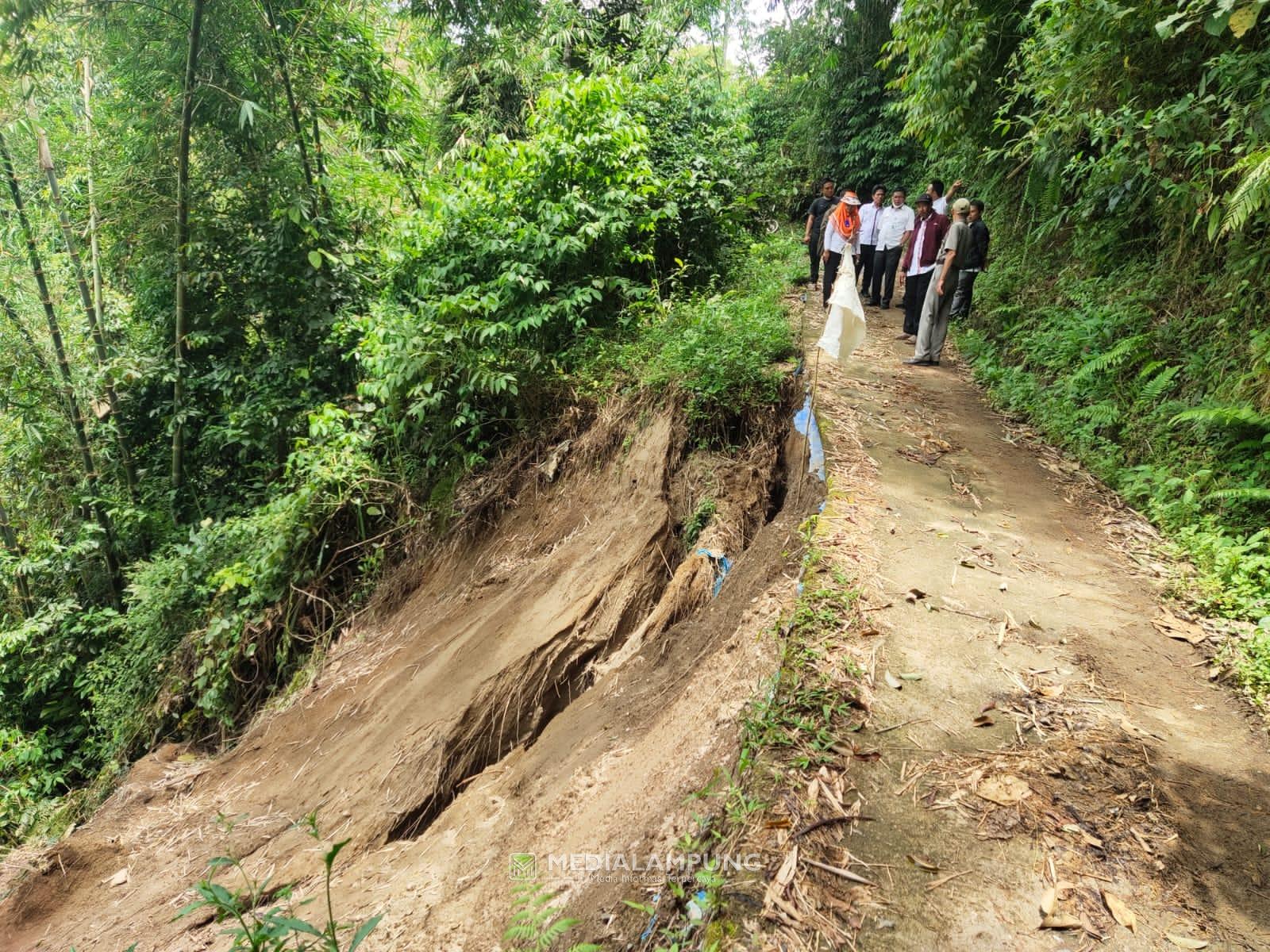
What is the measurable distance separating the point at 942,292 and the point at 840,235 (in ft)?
7.77

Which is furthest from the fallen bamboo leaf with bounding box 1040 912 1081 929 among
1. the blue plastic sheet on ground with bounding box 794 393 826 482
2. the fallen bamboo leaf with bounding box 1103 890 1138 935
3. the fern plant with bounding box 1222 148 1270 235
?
the fern plant with bounding box 1222 148 1270 235

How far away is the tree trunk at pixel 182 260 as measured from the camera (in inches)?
291

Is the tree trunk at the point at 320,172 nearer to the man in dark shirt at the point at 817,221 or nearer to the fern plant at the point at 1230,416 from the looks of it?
the man in dark shirt at the point at 817,221

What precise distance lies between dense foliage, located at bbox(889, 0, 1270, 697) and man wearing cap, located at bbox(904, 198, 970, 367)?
2.19 ft

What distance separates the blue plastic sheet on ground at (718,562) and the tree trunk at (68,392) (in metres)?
8.49

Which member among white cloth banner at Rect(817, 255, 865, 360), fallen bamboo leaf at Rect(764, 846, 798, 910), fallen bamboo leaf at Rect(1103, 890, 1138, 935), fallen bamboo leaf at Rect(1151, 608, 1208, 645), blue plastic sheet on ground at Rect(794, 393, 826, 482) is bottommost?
fallen bamboo leaf at Rect(764, 846, 798, 910)

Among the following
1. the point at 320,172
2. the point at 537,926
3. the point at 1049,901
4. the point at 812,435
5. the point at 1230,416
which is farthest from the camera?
the point at 320,172

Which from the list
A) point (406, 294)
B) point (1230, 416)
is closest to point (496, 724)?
point (406, 294)

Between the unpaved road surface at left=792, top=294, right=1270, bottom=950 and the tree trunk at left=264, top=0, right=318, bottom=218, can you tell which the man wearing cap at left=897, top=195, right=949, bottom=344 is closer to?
the unpaved road surface at left=792, top=294, right=1270, bottom=950

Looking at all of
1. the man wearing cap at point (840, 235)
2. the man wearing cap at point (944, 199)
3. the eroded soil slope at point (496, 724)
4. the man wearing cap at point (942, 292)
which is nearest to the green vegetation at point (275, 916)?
the eroded soil slope at point (496, 724)

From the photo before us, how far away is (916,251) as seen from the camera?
849 cm

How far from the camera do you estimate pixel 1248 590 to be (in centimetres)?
373

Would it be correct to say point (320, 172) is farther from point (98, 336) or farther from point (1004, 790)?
point (1004, 790)

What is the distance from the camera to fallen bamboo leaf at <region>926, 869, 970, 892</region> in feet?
7.09
